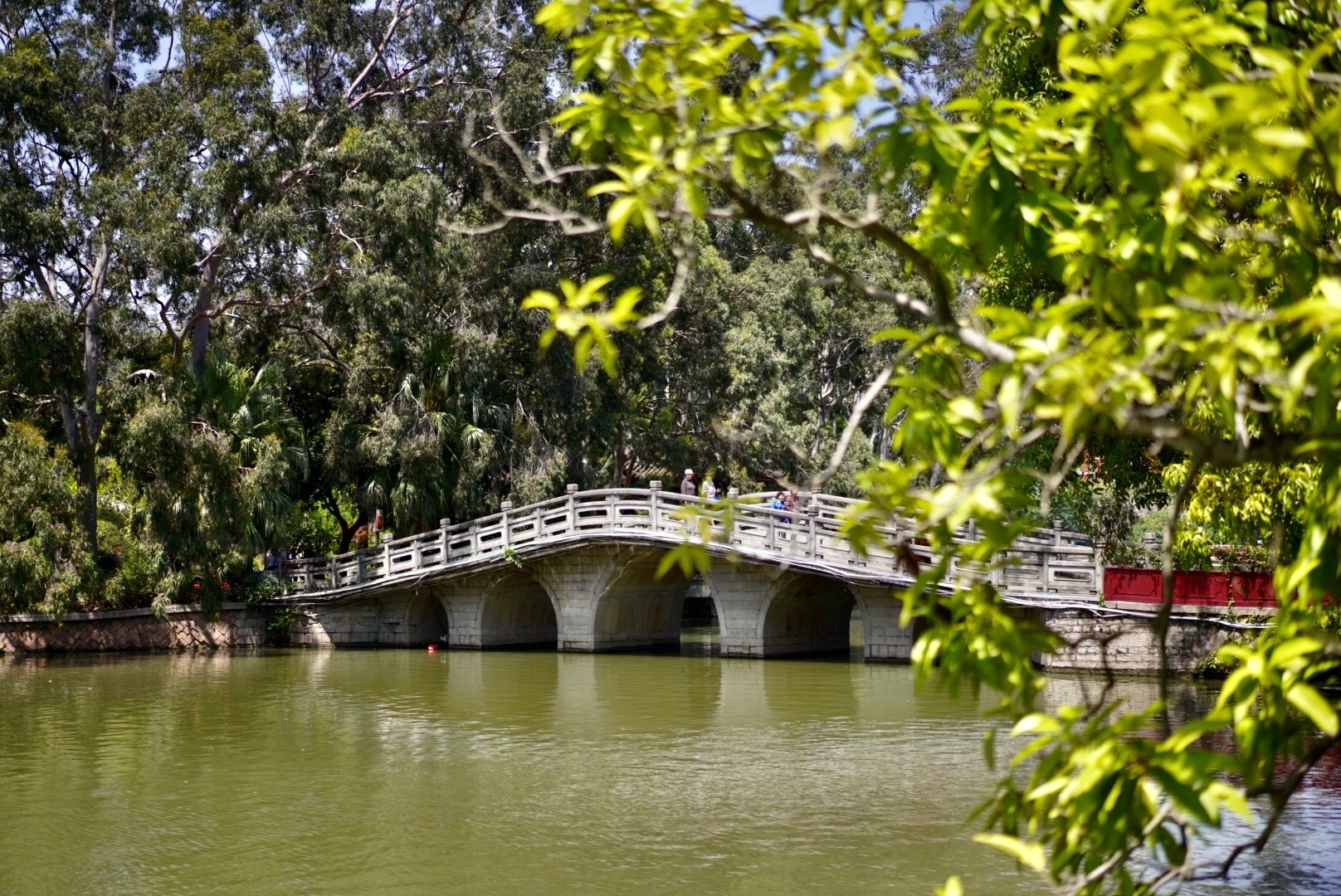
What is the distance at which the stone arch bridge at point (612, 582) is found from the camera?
2292 cm

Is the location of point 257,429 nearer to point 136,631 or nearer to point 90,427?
point 90,427

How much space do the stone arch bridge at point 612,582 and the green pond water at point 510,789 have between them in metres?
1.98

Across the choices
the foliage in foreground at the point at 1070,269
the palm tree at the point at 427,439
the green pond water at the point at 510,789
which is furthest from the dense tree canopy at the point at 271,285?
the foliage in foreground at the point at 1070,269

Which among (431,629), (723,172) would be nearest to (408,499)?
(431,629)

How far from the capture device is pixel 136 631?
2789 cm

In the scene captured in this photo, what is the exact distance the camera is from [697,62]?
138 inches

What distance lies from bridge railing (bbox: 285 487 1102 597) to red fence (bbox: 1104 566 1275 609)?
277 mm

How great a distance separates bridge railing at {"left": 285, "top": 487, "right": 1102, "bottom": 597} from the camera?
21172 mm

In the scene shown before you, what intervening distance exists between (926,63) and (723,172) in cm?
3560

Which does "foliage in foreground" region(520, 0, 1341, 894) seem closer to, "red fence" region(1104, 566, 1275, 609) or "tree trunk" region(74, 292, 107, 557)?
"red fence" region(1104, 566, 1275, 609)

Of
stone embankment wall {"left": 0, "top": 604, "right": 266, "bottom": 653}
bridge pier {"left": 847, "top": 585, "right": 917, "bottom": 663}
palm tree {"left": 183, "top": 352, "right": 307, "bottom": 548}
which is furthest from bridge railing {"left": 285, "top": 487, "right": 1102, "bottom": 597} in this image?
palm tree {"left": 183, "top": 352, "right": 307, "bottom": 548}

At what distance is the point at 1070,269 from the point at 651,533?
21405mm

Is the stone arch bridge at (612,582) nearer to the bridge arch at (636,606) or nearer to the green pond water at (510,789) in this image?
the bridge arch at (636,606)

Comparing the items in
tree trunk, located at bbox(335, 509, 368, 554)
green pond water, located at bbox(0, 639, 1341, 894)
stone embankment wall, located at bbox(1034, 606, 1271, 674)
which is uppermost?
tree trunk, located at bbox(335, 509, 368, 554)
